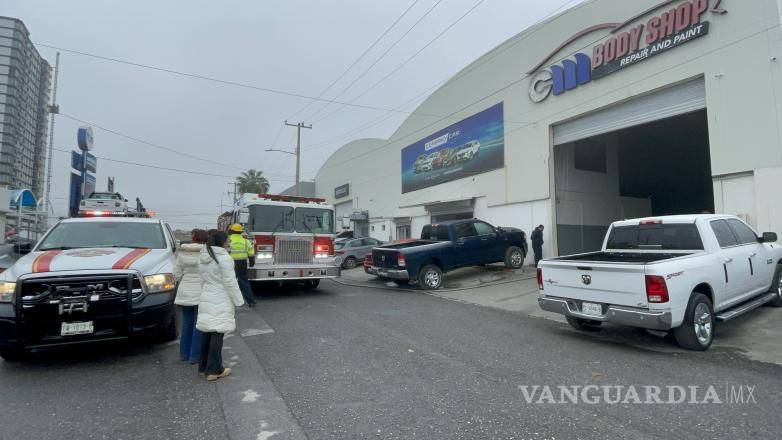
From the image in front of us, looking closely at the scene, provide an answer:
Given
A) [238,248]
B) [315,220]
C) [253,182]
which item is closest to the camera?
[238,248]

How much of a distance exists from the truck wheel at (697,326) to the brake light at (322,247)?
7.58 meters

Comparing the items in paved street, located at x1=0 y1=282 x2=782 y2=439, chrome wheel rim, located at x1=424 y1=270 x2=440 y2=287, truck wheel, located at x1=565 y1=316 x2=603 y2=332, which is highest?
chrome wheel rim, located at x1=424 y1=270 x2=440 y2=287

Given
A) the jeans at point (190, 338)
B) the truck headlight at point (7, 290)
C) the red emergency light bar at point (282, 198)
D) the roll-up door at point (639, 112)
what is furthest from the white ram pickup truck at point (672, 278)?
the truck headlight at point (7, 290)

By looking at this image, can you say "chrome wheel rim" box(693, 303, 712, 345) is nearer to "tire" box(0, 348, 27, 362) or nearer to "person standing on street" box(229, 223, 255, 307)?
"person standing on street" box(229, 223, 255, 307)

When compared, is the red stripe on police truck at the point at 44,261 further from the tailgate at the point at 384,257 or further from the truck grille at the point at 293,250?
the tailgate at the point at 384,257

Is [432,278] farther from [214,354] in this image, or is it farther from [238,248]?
[214,354]

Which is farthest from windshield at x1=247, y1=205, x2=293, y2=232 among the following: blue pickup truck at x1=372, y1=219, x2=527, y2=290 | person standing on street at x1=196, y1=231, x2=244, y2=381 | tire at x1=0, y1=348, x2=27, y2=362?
person standing on street at x1=196, y1=231, x2=244, y2=381

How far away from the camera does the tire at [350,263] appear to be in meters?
17.9

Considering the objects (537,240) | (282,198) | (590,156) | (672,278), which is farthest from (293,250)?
(590,156)

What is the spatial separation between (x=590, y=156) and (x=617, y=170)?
7.06 ft

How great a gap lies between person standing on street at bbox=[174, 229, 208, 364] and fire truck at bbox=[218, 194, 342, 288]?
14.9 feet

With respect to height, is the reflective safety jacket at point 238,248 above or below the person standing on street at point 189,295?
above

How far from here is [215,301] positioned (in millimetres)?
4297

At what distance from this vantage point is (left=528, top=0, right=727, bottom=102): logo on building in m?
10.2
